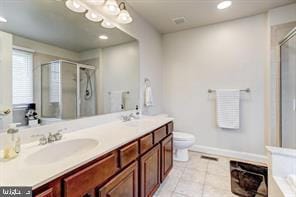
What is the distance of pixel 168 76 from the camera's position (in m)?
3.34

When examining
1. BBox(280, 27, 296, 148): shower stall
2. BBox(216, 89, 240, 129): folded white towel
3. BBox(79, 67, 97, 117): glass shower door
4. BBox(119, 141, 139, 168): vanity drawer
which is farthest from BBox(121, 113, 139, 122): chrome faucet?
BBox(280, 27, 296, 148): shower stall

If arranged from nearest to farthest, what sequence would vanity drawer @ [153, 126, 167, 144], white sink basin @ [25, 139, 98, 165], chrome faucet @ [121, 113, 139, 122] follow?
1. white sink basin @ [25, 139, 98, 165]
2. vanity drawer @ [153, 126, 167, 144]
3. chrome faucet @ [121, 113, 139, 122]

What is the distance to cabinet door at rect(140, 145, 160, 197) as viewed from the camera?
145 centimetres

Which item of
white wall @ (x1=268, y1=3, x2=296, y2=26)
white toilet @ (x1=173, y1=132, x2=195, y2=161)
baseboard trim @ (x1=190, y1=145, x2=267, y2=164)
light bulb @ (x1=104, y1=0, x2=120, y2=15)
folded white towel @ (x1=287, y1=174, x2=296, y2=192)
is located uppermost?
white wall @ (x1=268, y1=3, x2=296, y2=26)

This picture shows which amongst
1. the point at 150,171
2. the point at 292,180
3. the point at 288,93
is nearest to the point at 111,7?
the point at 150,171

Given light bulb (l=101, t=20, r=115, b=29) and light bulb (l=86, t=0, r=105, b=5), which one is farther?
light bulb (l=101, t=20, r=115, b=29)

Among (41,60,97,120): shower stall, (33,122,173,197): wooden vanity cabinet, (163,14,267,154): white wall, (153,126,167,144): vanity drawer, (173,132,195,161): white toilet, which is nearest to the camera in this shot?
(33,122,173,197): wooden vanity cabinet

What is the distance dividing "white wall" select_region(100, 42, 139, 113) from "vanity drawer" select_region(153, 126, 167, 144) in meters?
0.67

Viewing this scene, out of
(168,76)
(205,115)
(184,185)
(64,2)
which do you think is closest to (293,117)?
(205,115)

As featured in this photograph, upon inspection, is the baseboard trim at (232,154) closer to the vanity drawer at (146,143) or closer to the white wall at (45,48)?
the vanity drawer at (146,143)

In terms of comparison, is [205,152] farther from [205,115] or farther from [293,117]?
[293,117]

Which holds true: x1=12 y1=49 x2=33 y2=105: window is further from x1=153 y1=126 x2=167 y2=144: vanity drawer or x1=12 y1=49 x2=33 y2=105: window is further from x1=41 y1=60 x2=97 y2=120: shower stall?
x1=153 y1=126 x2=167 y2=144: vanity drawer

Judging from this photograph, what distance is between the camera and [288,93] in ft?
7.42

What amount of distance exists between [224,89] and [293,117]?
1.00m
